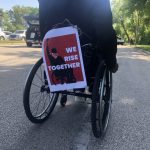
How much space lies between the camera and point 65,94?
4938 millimetres

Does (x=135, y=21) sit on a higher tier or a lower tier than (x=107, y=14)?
lower

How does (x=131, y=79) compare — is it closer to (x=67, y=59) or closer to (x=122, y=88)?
(x=122, y=88)

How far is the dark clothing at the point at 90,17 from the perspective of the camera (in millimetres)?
4434

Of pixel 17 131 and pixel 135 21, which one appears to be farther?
pixel 135 21

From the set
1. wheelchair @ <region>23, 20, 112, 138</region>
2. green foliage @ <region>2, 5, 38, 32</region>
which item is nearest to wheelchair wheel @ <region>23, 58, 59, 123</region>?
wheelchair @ <region>23, 20, 112, 138</region>

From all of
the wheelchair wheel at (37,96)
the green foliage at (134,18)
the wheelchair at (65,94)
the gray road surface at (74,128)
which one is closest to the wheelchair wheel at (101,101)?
the wheelchair at (65,94)

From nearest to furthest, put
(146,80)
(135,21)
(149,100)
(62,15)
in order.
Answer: (62,15)
(149,100)
(146,80)
(135,21)

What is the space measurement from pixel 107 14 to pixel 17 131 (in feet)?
5.70

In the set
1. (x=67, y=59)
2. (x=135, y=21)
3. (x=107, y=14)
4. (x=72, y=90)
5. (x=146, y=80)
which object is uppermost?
(x=107, y=14)

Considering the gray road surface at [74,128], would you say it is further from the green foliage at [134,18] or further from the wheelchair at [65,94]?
the green foliage at [134,18]

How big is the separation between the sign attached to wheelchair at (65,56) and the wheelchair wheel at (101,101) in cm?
19

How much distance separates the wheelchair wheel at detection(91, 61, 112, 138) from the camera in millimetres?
4234

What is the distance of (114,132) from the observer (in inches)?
189

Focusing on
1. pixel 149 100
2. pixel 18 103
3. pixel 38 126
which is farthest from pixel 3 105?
pixel 149 100
